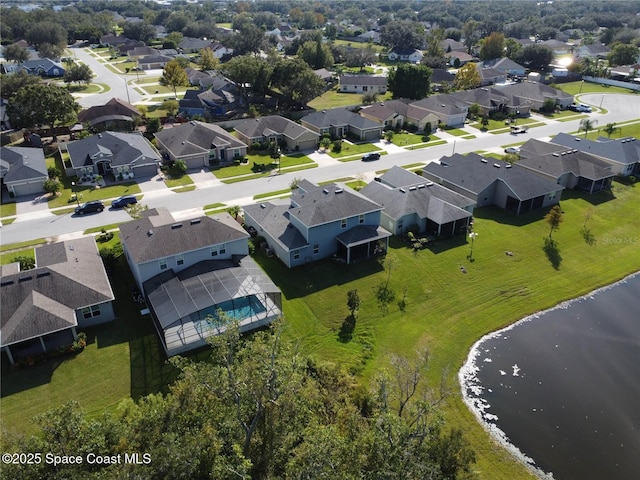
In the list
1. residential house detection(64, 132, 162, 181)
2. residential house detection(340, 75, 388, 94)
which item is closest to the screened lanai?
residential house detection(64, 132, 162, 181)

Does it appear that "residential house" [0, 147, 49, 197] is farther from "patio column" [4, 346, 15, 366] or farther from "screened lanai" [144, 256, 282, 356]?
"patio column" [4, 346, 15, 366]

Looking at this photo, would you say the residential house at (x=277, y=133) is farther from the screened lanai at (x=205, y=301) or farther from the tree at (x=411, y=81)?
the screened lanai at (x=205, y=301)

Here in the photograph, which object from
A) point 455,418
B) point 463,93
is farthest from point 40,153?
point 463,93

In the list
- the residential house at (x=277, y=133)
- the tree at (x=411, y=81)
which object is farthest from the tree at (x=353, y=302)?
the tree at (x=411, y=81)

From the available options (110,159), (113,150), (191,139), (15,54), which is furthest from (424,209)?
(15,54)

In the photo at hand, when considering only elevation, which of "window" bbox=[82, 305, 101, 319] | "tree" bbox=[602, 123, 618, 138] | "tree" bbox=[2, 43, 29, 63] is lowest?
"tree" bbox=[602, 123, 618, 138]

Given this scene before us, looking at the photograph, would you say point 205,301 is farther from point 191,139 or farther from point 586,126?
point 586,126
